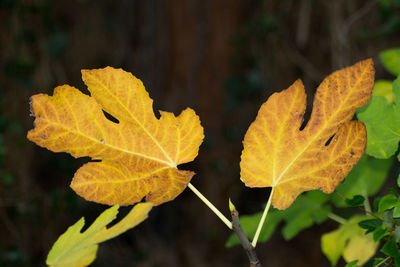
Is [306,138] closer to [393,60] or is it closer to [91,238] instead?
[91,238]

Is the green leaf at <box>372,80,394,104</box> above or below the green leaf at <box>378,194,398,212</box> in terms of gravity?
below

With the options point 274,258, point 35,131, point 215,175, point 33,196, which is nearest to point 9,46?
point 33,196

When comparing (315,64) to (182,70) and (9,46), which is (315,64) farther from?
(9,46)

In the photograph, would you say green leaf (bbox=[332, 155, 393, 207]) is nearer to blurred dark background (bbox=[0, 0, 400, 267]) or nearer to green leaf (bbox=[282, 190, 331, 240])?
green leaf (bbox=[282, 190, 331, 240])

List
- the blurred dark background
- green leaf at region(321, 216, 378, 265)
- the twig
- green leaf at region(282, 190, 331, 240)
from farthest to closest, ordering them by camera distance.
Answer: the blurred dark background → green leaf at region(282, 190, 331, 240) → green leaf at region(321, 216, 378, 265) → the twig

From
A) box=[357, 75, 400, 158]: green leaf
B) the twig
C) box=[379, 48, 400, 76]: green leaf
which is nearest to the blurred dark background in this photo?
box=[379, 48, 400, 76]: green leaf

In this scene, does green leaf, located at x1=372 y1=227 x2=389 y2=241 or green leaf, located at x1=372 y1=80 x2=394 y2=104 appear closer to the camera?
green leaf, located at x1=372 y1=227 x2=389 y2=241
